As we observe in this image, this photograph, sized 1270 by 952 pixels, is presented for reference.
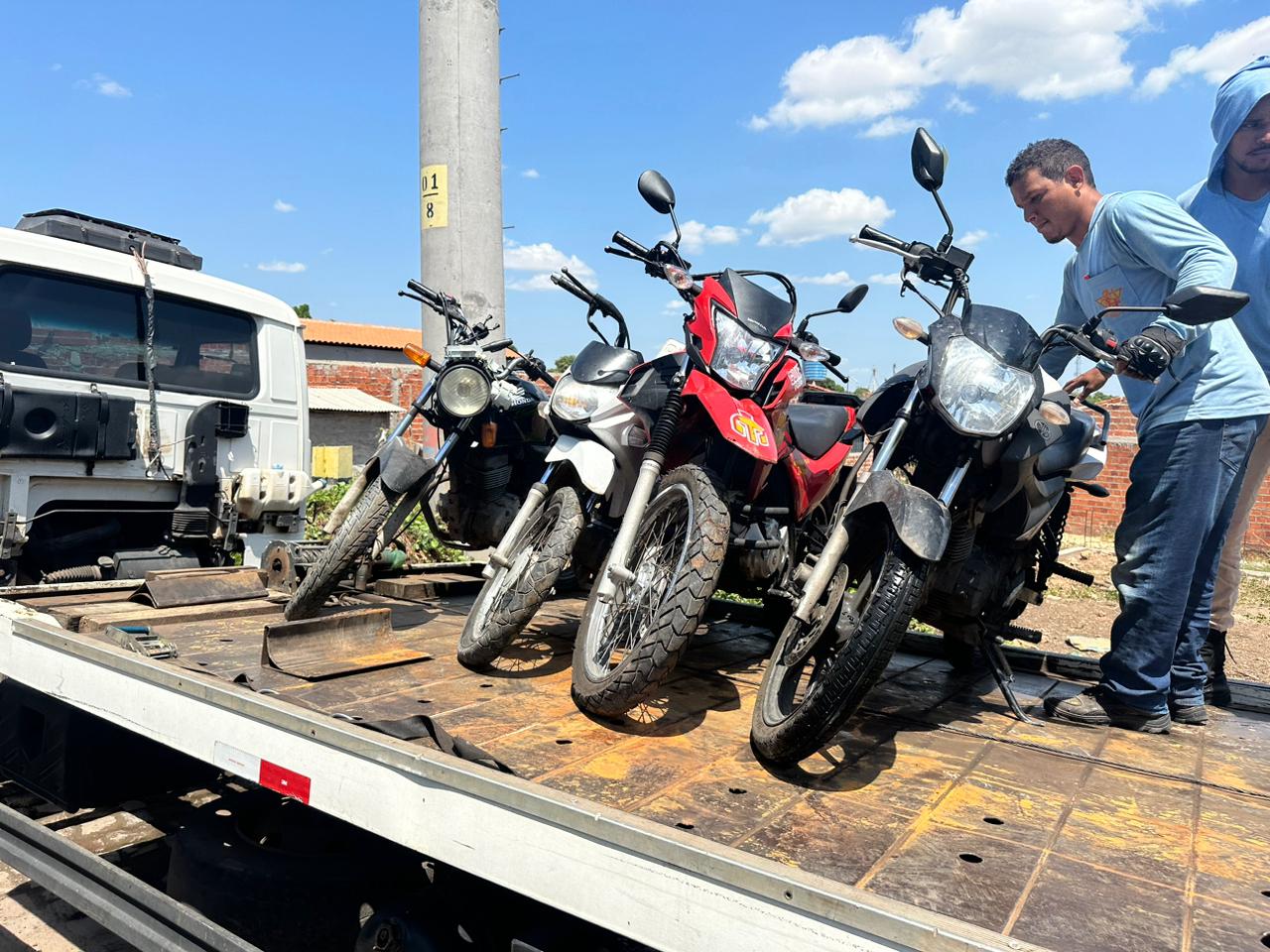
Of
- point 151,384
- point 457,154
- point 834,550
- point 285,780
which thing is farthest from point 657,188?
point 457,154

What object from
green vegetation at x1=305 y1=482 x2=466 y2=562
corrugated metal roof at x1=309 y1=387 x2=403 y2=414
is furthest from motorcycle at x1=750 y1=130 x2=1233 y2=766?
corrugated metal roof at x1=309 y1=387 x2=403 y2=414

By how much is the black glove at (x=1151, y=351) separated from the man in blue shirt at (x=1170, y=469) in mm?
30

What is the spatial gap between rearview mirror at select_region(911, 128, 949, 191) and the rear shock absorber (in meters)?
0.95

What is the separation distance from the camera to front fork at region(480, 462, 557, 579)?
323cm

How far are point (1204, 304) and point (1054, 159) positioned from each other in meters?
1.00

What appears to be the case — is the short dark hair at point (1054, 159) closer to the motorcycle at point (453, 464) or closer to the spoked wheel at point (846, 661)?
the spoked wheel at point (846, 661)

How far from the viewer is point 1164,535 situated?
264 centimetres

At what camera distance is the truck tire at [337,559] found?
3.40m

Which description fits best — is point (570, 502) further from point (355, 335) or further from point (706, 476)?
point (355, 335)

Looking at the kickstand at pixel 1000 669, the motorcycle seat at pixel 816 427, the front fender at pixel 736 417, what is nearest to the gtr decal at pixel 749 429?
the front fender at pixel 736 417

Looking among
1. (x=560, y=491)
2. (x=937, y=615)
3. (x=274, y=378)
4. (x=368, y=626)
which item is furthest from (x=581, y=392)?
(x=274, y=378)

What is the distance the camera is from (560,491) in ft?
10.5

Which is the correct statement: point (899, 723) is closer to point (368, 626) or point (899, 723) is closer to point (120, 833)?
point (368, 626)

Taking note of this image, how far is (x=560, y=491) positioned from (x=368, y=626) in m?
0.81
